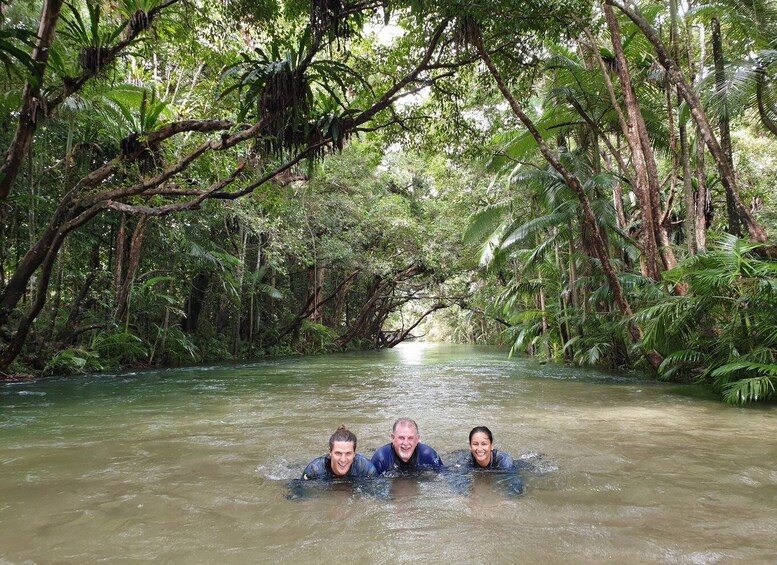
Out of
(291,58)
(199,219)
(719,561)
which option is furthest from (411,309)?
(719,561)

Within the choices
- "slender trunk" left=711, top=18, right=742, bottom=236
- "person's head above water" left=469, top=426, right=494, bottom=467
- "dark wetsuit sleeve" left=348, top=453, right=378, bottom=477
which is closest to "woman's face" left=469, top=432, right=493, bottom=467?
"person's head above water" left=469, top=426, right=494, bottom=467

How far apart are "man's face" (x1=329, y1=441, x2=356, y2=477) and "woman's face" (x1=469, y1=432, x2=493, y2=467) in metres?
1.13

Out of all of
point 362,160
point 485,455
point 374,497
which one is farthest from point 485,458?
point 362,160

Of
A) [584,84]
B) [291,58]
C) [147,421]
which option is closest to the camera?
[147,421]

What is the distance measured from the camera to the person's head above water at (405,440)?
5.23 metres

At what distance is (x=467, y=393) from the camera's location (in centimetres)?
1177

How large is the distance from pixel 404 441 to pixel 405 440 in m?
0.01

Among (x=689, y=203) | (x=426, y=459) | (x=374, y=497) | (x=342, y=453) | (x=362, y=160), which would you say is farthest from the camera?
(x=362, y=160)

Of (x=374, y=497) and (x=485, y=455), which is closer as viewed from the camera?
(x=374, y=497)

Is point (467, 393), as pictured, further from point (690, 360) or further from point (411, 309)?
point (411, 309)

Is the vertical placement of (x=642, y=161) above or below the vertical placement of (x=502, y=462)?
above

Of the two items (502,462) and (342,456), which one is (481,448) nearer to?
(502,462)

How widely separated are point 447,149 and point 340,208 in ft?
37.8

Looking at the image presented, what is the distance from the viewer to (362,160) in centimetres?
2319
